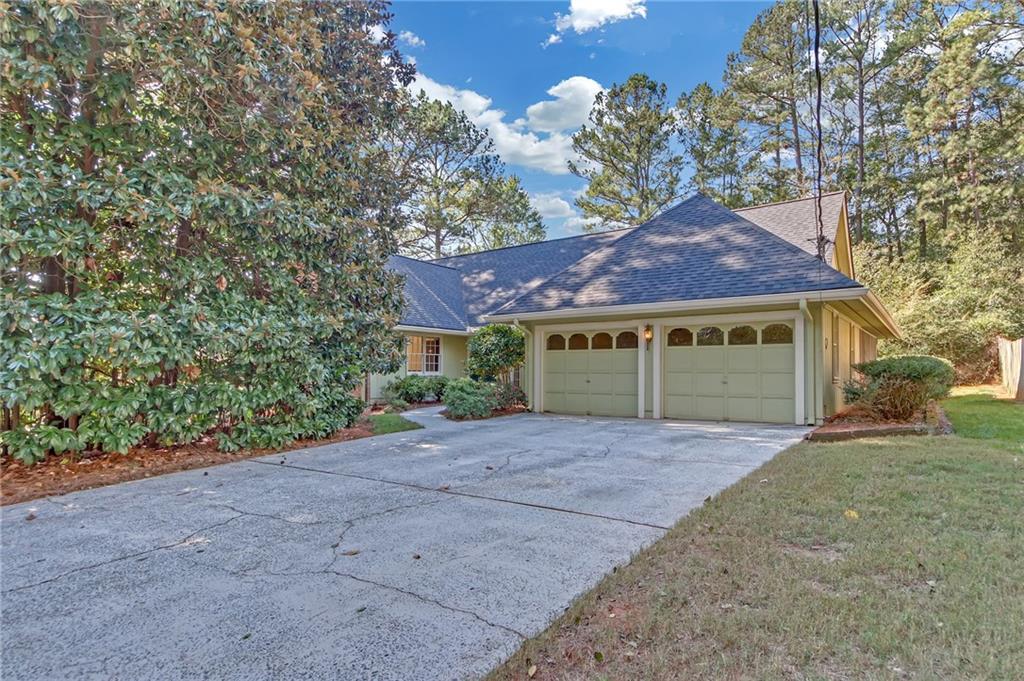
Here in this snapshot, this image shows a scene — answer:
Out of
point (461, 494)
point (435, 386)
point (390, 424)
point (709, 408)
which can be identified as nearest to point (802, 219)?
point (709, 408)

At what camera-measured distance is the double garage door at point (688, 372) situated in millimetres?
9734

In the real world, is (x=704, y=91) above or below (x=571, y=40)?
above

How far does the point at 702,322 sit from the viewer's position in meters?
10.4

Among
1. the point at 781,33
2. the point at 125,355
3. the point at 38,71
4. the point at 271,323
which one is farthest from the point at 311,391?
the point at 781,33

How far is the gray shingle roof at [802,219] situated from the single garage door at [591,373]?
16.0 ft

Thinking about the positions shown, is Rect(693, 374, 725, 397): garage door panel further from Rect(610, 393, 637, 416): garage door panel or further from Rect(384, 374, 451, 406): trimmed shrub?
Rect(384, 374, 451, 406): trimmed shrub

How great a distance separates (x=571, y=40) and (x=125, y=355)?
12.6 metres

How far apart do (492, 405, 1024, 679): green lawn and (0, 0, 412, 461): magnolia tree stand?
5.50m

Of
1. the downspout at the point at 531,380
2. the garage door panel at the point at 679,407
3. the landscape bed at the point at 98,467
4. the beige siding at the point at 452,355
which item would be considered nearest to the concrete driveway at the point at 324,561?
the landscape bed at the point at 98,467

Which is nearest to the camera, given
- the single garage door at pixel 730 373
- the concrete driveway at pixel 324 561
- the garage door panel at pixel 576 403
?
the concrete driveway at pixel 324 561

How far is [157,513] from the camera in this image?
4.53 meters

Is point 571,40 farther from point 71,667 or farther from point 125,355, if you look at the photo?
point 71,667

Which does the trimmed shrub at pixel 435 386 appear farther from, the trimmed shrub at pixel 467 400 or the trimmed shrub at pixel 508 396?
the trimmed shrub at pixel 467 400

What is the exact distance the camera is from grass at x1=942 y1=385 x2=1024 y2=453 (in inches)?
314
